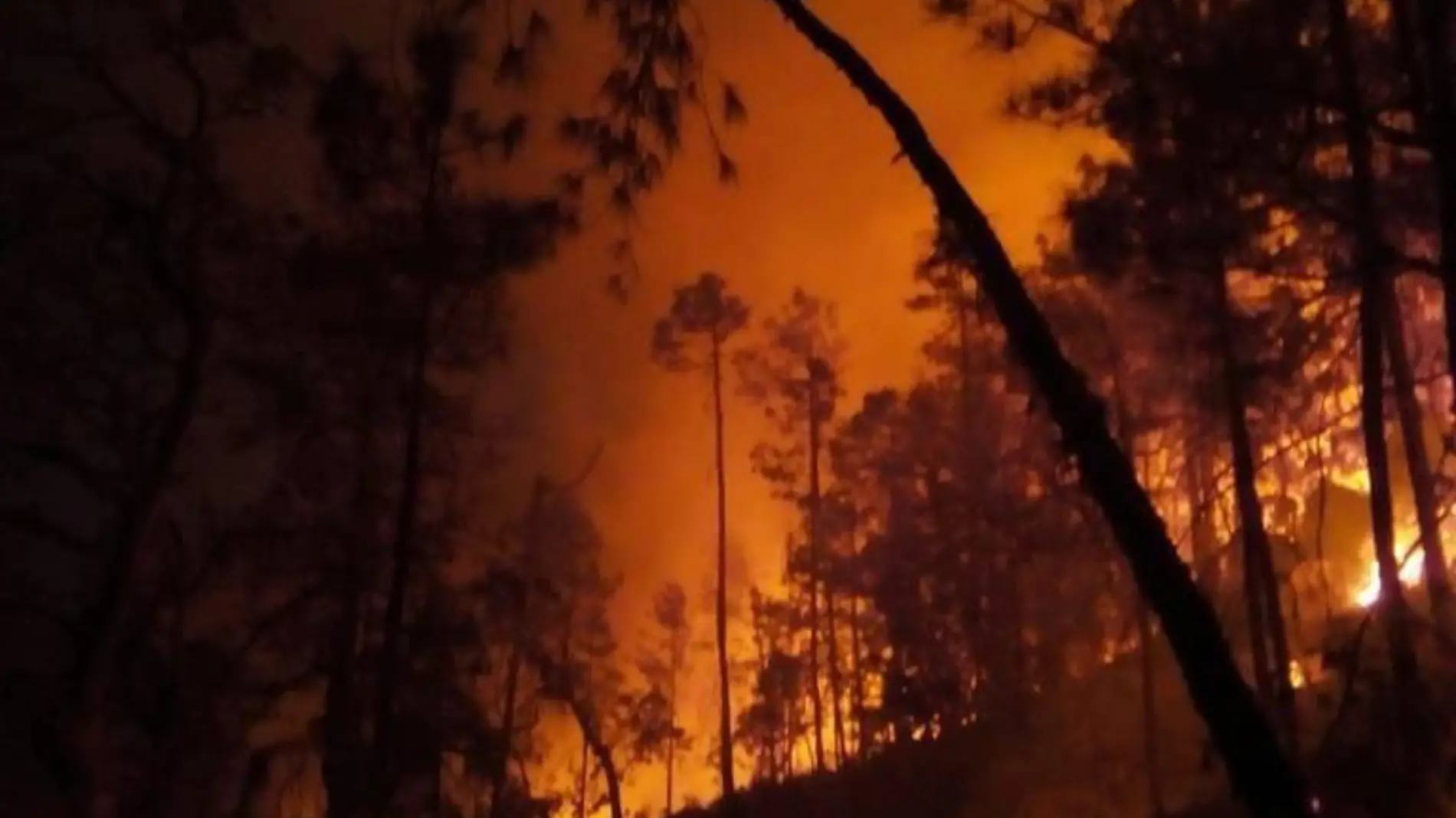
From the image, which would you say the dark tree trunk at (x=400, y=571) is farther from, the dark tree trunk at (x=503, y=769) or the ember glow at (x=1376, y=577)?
the ember glow at (x=1376, y=577)

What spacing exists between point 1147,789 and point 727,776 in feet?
39.7

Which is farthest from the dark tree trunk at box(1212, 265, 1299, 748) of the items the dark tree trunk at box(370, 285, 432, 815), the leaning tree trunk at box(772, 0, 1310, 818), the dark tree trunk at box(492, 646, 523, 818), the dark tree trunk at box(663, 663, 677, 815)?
the dark tree trunk at box(663, 663, 677, 815)

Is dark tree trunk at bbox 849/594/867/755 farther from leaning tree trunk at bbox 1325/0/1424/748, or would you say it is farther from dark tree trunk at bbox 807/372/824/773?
leaning tree trunk at bbox 1325/0/1424/748

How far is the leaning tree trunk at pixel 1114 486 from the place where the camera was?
18.2 feet

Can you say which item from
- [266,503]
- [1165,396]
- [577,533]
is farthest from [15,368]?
[577,533]

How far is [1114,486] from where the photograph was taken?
6.00 m

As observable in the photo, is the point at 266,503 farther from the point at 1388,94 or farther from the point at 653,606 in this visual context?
the point at 653,606

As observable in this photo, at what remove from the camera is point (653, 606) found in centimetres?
5644

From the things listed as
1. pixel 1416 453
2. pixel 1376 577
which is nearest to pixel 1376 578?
pixel 1376 577

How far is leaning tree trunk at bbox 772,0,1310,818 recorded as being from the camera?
556 cm

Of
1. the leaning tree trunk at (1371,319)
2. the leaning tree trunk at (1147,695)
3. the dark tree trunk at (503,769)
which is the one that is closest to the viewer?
the leaning tree trunk at (1371,319)

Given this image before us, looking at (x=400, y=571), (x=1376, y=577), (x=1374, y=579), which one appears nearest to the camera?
(x=1376, y=577)

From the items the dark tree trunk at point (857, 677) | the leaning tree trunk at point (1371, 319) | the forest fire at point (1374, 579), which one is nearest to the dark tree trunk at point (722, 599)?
the dark tree trunk at point (857, 677)

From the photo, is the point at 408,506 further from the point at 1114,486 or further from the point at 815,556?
the point at 815,556
